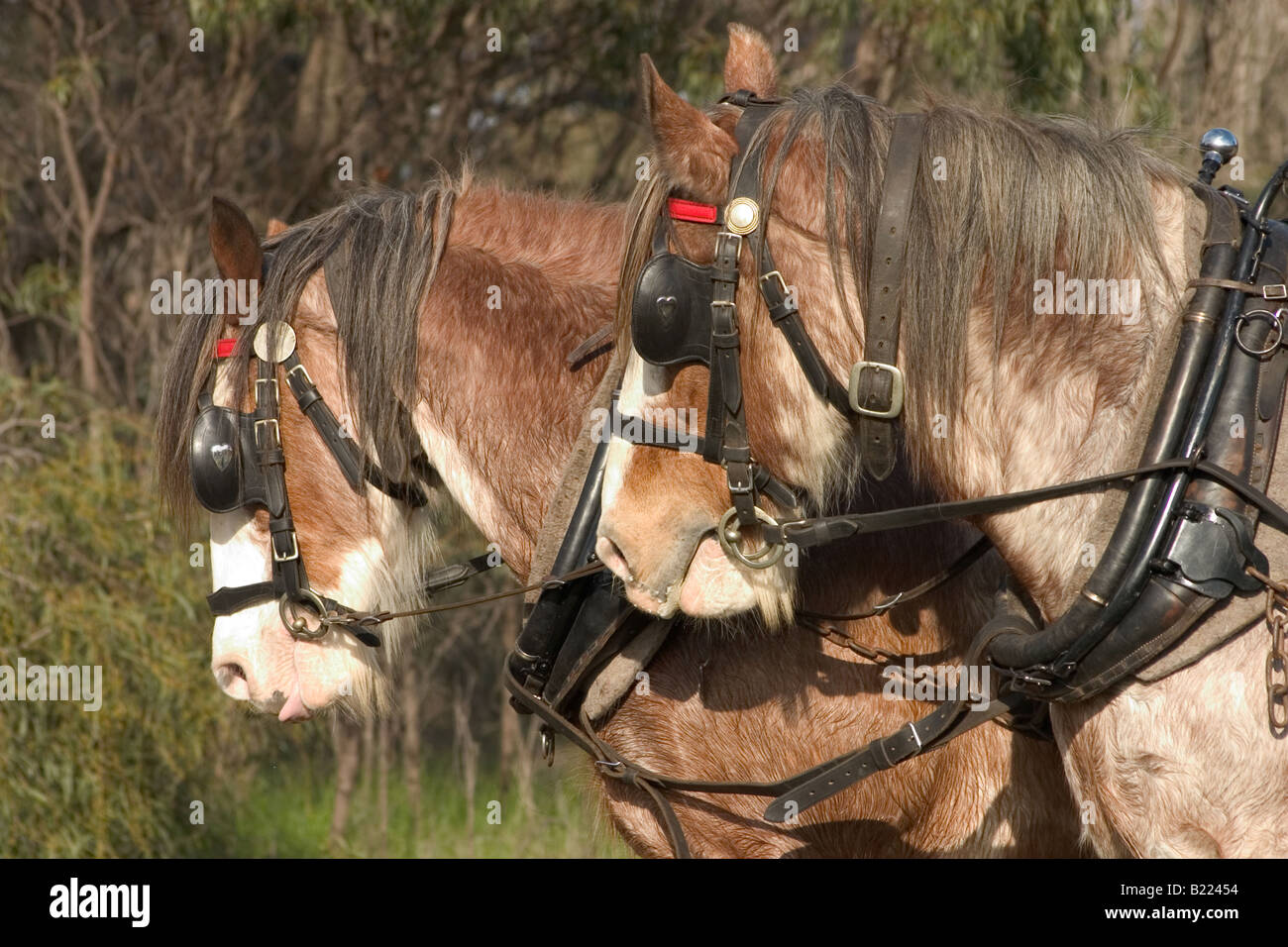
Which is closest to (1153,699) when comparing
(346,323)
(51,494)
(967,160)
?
(967,160)

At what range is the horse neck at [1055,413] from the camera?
1940 millimetres

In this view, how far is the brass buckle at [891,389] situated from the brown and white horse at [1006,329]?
4cm

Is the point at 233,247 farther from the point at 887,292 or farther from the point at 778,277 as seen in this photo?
the point at 887,292

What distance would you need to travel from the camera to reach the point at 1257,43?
23.1 feet

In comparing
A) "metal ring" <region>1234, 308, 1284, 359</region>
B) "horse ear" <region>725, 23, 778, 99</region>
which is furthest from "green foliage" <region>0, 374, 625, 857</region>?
"metal ring" <region>1234, 308, 1284, 359</region>

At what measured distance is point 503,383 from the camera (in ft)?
8.91

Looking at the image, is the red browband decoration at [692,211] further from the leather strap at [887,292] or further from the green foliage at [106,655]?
the green foliage at [106,655]

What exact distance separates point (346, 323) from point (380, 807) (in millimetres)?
3541

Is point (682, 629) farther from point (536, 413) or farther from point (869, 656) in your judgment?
point (536, 413)

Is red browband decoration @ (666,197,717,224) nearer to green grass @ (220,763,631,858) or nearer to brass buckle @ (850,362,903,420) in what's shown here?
brass buckle @ (850,362,903,420)

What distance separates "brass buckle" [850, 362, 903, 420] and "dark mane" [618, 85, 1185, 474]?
0.14ft

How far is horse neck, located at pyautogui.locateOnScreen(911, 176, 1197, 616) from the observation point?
1940 millimetres

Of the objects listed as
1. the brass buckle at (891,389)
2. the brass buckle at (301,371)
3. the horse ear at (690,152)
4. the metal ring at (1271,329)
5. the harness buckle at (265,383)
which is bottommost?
the harness buckle at (265,383)

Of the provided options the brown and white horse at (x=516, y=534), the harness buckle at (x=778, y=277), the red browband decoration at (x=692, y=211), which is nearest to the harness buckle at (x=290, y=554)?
the brown and white horse at (x=516, y=534)
